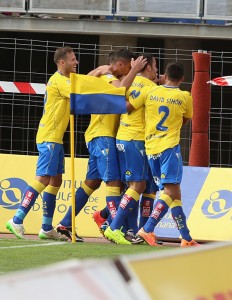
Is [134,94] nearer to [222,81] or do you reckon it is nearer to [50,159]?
[50,159]

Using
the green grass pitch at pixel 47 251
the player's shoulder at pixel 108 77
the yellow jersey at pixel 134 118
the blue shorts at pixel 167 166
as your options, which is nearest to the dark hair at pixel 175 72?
the yellow jersey at pixel 134 118

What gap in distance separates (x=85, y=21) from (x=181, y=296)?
1886 cm

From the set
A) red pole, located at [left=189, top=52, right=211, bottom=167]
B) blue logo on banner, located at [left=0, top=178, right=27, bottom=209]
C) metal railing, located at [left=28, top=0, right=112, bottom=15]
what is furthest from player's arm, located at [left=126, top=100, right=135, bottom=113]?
metal railing, located at [left=28, top=0, right=112, bottom=15]

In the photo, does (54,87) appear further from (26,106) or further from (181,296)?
(181,296)

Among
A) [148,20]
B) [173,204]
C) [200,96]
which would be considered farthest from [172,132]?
[148,20]

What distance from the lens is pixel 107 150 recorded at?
35.9 ft

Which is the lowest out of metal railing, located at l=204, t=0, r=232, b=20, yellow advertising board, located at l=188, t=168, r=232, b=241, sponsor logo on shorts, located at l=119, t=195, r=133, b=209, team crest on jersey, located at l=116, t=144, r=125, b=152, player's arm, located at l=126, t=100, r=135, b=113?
yellow advertising board, located at l=188, t=168, r=232, b=241

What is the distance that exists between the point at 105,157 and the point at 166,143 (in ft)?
2.32

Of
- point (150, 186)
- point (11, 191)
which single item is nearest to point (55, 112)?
point (150, 186)

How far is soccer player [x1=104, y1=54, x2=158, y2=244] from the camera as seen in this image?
10.7m

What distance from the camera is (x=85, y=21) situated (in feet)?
68.6

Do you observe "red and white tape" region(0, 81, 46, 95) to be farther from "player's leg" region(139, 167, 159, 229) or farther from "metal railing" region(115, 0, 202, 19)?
"metal railing" region(115, 0, 202, 19)

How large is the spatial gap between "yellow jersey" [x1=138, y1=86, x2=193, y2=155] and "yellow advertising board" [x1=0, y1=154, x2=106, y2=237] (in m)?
2.35

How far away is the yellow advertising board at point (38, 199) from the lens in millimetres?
12820
